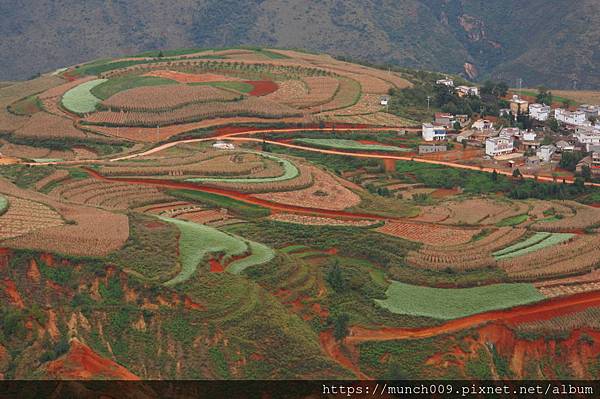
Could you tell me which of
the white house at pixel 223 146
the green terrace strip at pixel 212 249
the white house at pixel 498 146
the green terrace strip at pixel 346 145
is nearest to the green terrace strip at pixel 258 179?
the green terrace strip at pixel 212 249

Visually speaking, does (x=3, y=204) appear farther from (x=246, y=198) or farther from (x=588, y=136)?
(x=588, y=136)

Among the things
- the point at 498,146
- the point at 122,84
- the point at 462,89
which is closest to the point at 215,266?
the point at 498,146

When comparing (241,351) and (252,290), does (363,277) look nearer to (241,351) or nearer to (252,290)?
(252,290)

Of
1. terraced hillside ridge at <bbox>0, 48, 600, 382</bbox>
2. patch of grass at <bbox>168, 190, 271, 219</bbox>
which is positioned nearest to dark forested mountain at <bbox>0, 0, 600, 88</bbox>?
terraced hillside ridge at <bbox>0, 48, 600, 382</bbox>

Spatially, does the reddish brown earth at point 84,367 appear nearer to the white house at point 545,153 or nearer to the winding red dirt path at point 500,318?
the winding red dirt path at point 500,318

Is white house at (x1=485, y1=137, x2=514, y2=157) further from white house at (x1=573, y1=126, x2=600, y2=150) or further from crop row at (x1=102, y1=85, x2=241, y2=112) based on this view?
crop row at (x1=102, y1=85, x2=241, y2=112)

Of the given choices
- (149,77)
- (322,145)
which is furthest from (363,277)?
(149,77)

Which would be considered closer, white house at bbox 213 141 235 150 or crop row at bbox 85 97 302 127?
white house at bbox 213 141 235 150
